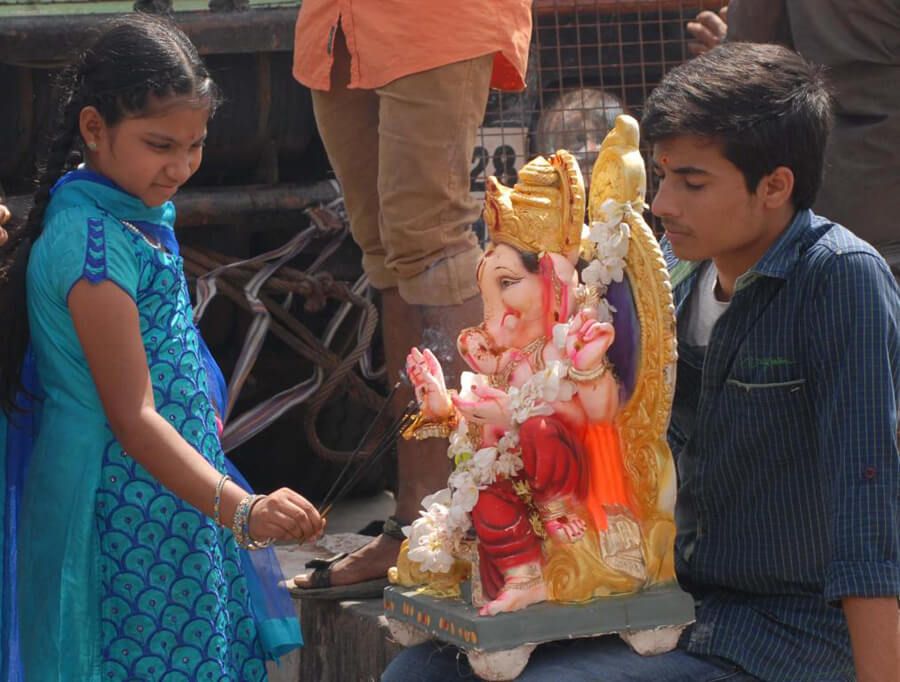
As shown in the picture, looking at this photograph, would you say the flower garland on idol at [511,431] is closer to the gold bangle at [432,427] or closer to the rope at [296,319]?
the gold bangle at [432,427]

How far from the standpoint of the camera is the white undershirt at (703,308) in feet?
7.80

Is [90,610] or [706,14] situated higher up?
[706,14]

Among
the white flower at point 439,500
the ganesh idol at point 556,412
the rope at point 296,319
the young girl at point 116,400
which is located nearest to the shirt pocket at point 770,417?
the ganesh idol at point 556,412

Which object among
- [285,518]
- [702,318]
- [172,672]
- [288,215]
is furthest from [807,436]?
[288,215]

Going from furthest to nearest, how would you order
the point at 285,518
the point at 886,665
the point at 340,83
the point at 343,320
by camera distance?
the point at 343,320 < the point at 340,83 < the point at 285,518 < the point at 886,665

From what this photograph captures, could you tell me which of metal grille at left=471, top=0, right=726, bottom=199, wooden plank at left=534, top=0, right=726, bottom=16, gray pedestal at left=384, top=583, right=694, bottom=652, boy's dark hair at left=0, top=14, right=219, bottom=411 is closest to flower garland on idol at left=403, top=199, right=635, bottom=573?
gray pedestal at left=384, top=583, right=694, bottom=652

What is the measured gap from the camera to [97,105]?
101 inches

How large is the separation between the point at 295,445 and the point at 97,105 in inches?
94.6

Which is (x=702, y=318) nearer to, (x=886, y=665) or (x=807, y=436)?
(x=807, y=436)

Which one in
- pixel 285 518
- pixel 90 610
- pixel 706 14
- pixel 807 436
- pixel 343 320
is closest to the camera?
pixel 807 436

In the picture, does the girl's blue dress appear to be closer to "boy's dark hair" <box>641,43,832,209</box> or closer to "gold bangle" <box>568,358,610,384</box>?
"gold bangle" <box>568,358,610,384</box>

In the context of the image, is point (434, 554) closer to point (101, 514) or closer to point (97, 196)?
point (101, 514)

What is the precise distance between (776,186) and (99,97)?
1175 millimetres

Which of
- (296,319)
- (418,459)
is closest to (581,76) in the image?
(296,319)
